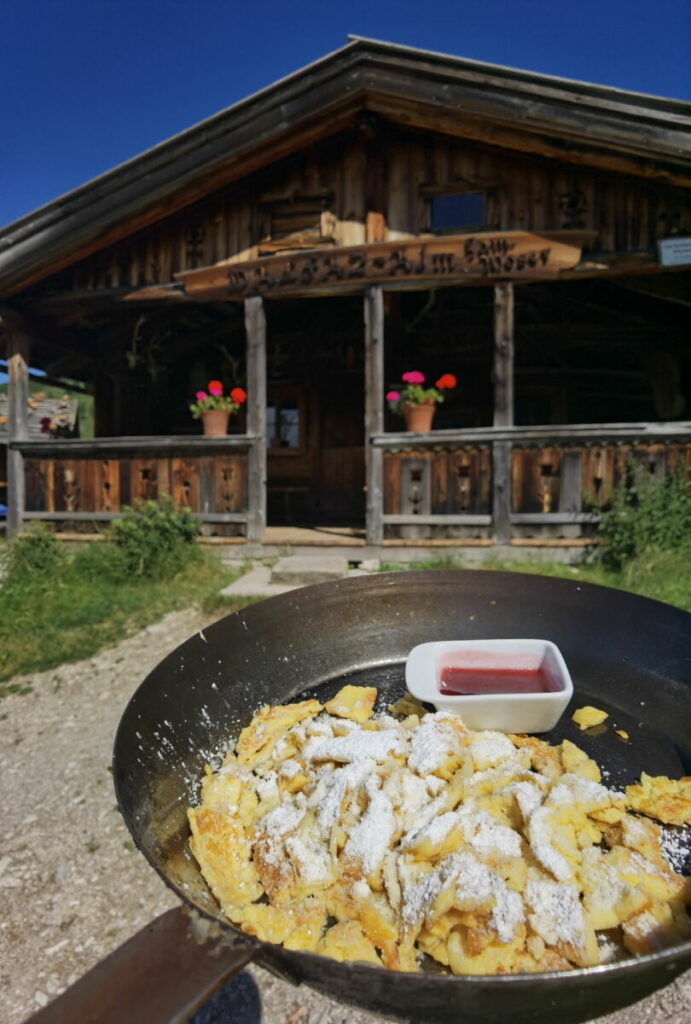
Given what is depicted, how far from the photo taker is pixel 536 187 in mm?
6289

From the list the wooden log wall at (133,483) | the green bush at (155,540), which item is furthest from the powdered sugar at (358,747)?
the wooden log wall at (133,483)

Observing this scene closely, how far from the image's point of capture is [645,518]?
564cm

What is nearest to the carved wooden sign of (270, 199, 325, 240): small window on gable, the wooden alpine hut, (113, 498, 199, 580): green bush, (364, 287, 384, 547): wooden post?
the wooden alpine hut

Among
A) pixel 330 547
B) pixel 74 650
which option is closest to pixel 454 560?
pixel 330 547

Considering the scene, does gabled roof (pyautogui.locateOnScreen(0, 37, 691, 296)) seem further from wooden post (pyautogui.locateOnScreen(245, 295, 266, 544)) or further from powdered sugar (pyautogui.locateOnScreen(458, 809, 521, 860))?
powdered sugar (pyautogui.locateOnScreen(458, 809, 521, 860))

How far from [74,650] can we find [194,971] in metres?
4.28

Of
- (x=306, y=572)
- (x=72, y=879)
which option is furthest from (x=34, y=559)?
(x=72, y=879)

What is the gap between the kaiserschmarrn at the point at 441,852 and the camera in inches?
37.8

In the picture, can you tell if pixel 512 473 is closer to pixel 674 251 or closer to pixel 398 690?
pixel 674 251

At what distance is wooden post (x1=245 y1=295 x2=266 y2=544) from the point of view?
6906mm

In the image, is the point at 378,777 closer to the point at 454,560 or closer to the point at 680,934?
the point at 680,934

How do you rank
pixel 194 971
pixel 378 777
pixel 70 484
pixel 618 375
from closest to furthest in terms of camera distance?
pixel 194 971 → pixel 378 777 → pixel 70 484 → pixel 618 375

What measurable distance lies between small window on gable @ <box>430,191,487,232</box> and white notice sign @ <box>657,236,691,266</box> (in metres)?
2.06

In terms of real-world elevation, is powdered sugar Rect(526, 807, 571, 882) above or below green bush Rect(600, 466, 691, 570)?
below
